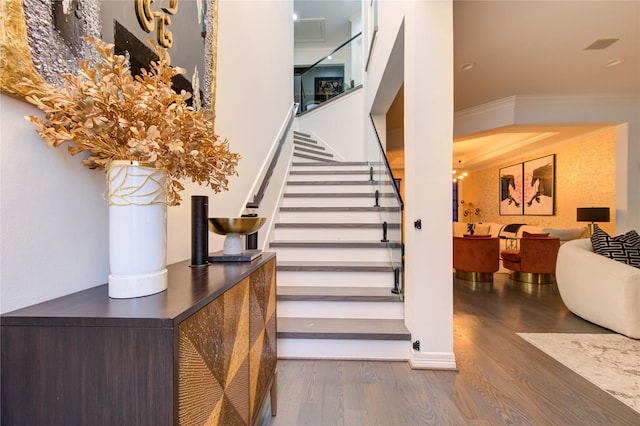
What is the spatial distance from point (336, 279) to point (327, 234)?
32.9 inches

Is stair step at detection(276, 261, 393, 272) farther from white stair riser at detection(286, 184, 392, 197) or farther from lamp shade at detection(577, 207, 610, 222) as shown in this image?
lamp shade at detection(577, 207, 610, 222)

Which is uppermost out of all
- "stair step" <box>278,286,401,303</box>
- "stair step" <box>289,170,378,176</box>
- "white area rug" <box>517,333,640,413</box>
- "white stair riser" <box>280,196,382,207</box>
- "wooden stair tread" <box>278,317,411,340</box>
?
"stair step" <box>289,170,378,176</box>

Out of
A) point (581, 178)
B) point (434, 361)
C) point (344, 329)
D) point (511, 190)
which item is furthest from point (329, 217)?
point (511, 190)

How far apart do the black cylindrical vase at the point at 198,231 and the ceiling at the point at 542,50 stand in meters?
2.83

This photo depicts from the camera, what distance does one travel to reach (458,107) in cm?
485

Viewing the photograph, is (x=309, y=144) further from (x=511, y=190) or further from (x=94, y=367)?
(x=94, y=367)

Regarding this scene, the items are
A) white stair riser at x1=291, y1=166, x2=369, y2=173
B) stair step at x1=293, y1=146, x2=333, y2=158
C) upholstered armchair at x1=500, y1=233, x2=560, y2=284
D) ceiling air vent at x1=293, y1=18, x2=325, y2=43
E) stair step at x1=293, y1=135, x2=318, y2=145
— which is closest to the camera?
upholstered armchair at x1=500, y1=233, x2=560, y2=284

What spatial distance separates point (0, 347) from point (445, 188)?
2212mm

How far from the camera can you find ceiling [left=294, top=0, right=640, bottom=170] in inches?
101

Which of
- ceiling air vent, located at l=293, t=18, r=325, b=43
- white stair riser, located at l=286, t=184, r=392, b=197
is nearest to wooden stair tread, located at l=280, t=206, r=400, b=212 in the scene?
white stair riser, located at l=286, t=184, r=392, b=197

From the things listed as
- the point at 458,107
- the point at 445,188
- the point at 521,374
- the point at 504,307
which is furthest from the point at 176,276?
the point at 458,107

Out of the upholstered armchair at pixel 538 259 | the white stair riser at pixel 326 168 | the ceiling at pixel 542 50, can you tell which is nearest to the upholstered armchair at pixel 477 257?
the upholstered armchair at pixel 538 259

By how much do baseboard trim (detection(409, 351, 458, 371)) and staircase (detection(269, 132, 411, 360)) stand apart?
0.38 feet

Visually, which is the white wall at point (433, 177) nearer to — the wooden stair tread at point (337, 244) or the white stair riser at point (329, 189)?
the wooden stair tread at point (337, 244)
